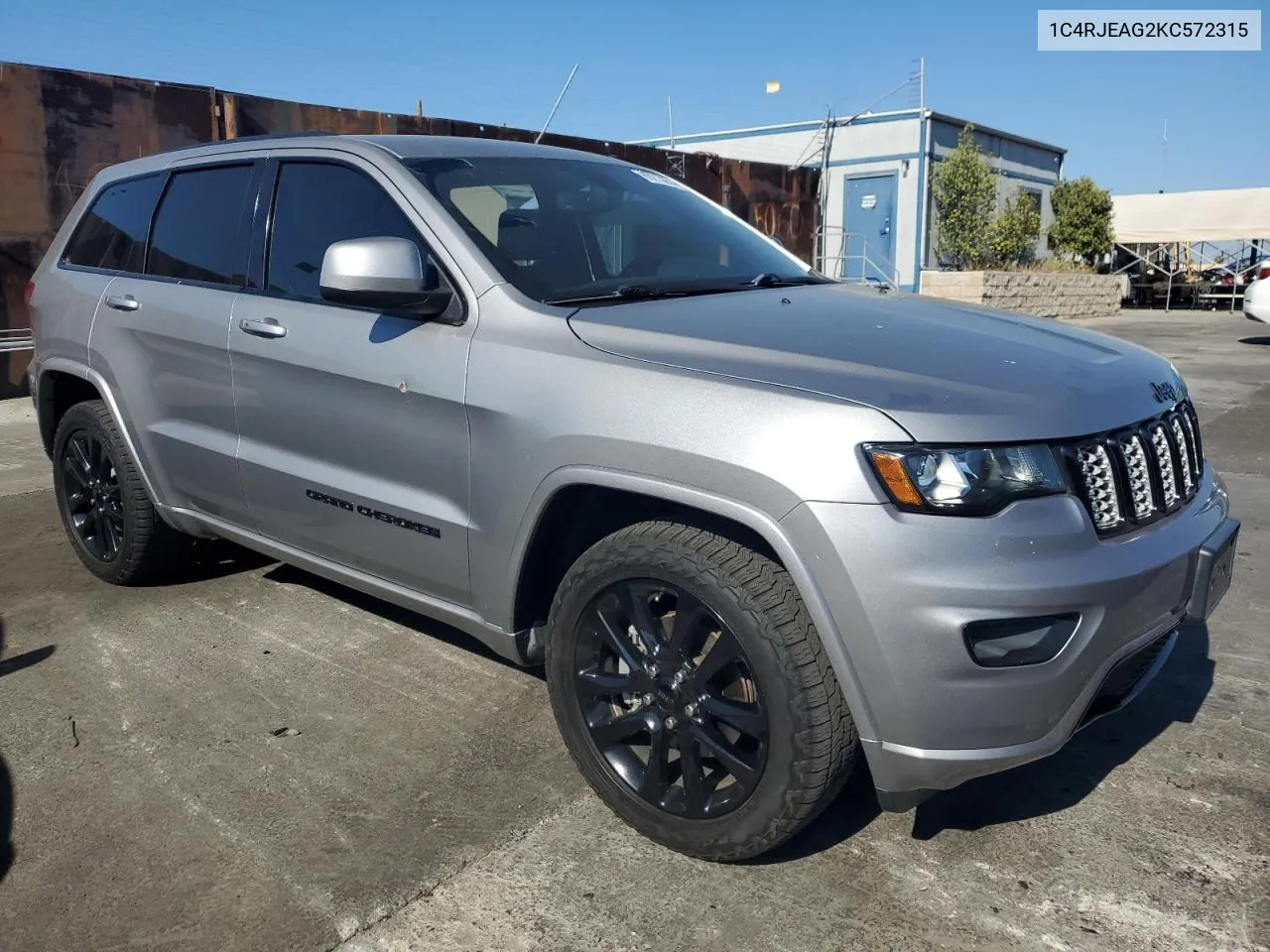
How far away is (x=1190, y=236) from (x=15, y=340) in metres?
27.0

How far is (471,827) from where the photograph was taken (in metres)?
2.69

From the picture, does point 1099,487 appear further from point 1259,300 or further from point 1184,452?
point 1259,300

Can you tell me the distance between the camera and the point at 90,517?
457 cm

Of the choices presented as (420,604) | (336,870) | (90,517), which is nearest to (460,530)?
(420,604)

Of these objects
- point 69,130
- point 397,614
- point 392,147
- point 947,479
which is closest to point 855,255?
point 69,130

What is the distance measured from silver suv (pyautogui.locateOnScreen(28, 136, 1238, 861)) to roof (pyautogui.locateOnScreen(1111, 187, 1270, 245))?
27.5 metres

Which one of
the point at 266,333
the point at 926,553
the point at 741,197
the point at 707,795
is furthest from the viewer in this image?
the point at 741,197

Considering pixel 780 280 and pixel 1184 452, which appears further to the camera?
pixel 780 280

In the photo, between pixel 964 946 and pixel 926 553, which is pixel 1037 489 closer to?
pixel 926 553

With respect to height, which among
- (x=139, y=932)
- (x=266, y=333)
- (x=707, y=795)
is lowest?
(x=139, y=932)

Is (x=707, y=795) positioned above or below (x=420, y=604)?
below

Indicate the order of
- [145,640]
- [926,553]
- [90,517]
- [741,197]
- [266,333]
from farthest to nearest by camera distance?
[741,197] → [90,517] → [145,640] → [266,333] → [926,553]

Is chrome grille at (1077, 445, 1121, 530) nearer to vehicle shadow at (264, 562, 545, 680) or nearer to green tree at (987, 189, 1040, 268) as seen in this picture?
vehicle shadow at (264, 562, 545, 680)

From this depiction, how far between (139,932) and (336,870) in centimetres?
43
